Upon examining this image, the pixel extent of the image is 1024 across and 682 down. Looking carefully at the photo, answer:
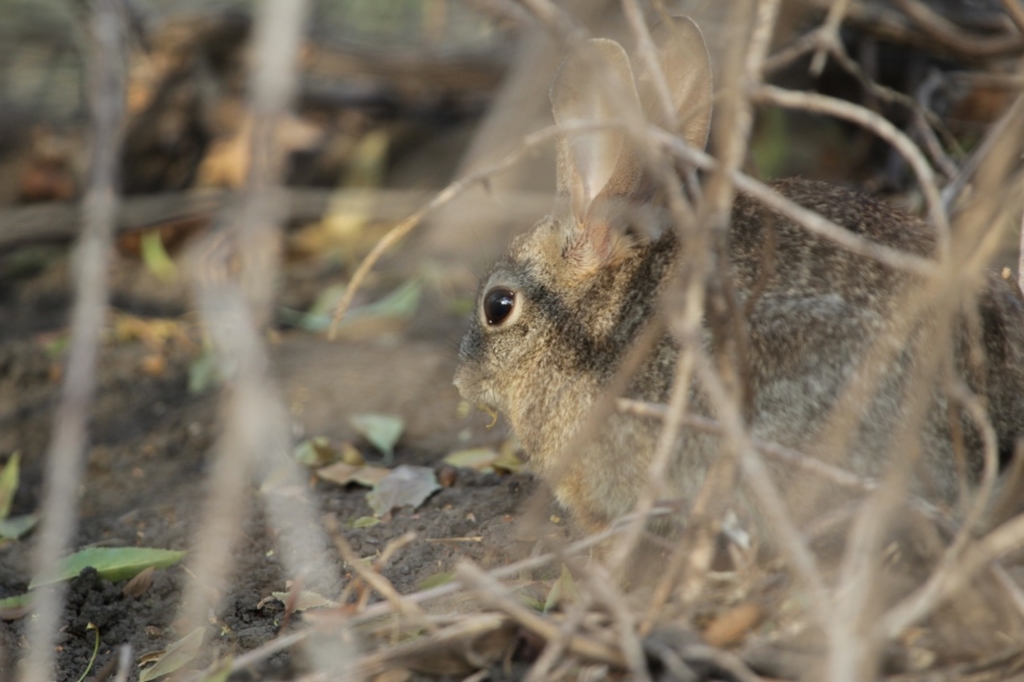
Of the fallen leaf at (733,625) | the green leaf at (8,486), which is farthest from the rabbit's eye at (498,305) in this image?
the green leaf at (8,486)

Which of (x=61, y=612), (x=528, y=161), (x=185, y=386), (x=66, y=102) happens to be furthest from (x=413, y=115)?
(x=61, y=612)

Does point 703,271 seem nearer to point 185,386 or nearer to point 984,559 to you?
point 984,559

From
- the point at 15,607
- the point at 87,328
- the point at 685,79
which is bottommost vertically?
the point at 15,607

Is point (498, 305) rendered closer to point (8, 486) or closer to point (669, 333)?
point (669, 333)

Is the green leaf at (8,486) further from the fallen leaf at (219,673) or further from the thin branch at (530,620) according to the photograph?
the thin branch at (530,620)

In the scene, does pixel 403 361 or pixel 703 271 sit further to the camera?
pixel 403 361

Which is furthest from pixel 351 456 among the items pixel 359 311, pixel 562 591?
pixel 562 591

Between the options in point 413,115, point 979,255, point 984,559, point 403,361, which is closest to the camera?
point 984,559
